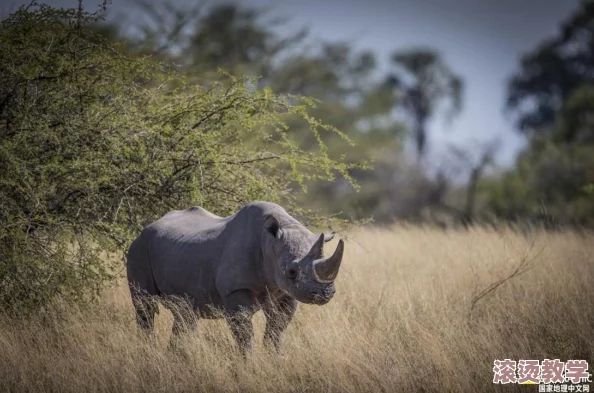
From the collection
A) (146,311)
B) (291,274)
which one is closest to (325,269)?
(291,274)

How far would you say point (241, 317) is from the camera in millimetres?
6320

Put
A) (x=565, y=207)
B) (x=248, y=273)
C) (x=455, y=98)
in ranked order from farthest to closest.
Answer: (x=455, y=98)
(x=565, y=207)
(x=248, y=273)

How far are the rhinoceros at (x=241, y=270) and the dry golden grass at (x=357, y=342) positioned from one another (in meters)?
0.25

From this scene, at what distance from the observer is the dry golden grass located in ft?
19.5

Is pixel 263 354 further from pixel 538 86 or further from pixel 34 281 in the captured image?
pixel 538 86

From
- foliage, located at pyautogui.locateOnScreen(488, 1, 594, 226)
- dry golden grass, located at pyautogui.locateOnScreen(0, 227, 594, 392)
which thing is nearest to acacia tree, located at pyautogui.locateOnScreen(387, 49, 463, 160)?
foliage, located at pyautogui.locateOnScreen(488, 1, 594, 226)

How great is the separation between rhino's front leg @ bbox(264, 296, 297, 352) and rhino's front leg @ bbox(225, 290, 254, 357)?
0.51ft

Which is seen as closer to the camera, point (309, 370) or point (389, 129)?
point (309, 370)

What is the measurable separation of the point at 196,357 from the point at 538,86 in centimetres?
4043

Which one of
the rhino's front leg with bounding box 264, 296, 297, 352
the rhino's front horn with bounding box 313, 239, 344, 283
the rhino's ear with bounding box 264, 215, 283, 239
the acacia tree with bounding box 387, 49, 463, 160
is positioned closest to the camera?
the rhino's front horn with bounding box 313, 239, 344, 283

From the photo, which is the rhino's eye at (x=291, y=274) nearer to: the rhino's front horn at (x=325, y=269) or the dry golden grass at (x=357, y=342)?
the rhino's front horn at (x=325, y=269)

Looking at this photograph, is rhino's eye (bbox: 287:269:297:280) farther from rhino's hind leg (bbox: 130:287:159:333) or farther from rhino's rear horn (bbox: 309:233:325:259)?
rhino's hind leg (bbox: 130:287:159:333)

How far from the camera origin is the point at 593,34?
42500 mm

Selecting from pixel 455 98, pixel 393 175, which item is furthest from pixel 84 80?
pixel 455 98
